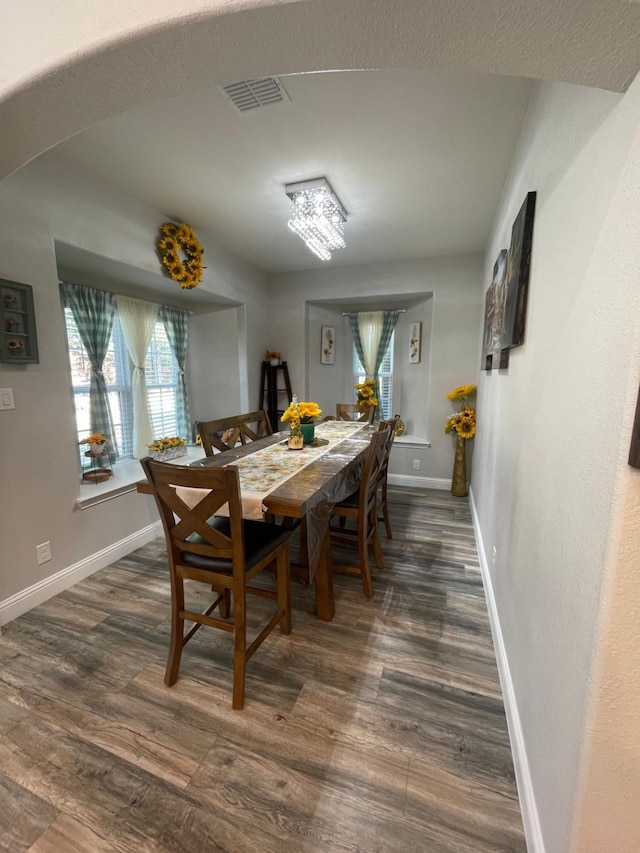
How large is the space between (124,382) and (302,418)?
1.91 meters

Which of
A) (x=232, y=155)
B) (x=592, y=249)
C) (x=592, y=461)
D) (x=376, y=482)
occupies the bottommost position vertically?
(x=376, y=482)

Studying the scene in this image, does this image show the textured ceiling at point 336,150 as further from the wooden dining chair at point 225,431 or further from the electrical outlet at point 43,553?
the electrical outlet at point 43,553

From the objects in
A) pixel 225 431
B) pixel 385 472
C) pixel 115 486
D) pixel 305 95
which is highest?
pixel 305 95

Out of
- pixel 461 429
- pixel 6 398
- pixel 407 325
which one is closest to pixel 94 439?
pixel 6 398

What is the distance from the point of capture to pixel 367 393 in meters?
4.35

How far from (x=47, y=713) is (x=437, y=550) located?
238cm

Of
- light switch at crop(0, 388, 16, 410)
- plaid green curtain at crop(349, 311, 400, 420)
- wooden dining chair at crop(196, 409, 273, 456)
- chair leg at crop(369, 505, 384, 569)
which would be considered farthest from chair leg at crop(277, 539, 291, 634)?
plaid green curtain at crop(349, 311, 400, 420)

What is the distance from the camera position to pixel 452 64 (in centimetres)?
78

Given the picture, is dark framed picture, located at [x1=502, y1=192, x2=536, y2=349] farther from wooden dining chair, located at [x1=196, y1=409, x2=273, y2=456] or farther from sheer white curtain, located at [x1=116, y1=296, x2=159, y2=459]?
sheer white curtain, located at [x1=116, y1=296, x2=159, y2=459]

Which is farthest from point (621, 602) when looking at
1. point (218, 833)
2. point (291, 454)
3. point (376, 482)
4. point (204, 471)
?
point (291, 454)

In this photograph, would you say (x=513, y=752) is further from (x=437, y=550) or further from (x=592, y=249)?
(x=592, y=249)

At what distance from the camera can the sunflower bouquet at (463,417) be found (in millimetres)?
3602

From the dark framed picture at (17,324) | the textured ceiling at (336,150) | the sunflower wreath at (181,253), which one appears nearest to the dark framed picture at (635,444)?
the textured ceiling at (336,150)

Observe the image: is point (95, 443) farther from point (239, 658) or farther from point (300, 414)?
point (239, 658)
